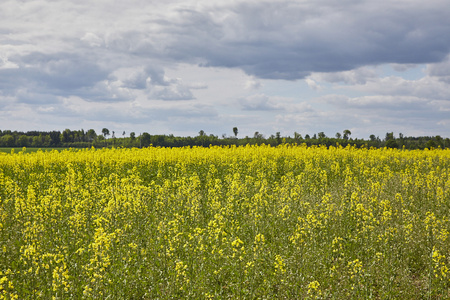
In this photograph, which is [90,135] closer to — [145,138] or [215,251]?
[145,138]

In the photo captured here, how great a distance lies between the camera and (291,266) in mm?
7383

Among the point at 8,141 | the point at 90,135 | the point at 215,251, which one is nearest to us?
the point at 215,251

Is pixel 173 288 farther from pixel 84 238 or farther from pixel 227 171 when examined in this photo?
pixel 227 171

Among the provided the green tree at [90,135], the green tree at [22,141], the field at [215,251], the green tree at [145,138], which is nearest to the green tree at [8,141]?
the green tree at [22,141]

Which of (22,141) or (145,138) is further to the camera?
(22,141)

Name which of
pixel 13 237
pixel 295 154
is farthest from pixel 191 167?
pixel 13 237

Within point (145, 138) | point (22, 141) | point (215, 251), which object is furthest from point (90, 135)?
point (215, 251)

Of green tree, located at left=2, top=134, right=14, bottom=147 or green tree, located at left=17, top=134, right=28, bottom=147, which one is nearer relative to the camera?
green tree, located at left=2, top=134, right=14, bottom=147

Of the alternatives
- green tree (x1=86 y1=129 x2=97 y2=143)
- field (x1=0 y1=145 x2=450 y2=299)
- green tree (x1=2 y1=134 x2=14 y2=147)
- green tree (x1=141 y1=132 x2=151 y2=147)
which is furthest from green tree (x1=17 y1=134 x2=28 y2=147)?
field (x1=0 y1=145 x2=450 y2=299)

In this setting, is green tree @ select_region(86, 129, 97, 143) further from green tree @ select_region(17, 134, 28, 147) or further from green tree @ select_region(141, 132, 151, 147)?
green tree @ select_region(141, 132, 151, 147)

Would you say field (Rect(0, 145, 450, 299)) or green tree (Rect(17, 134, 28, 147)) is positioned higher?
green tree (Rect(17, 134, 28, 147))

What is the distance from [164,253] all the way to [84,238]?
250 centimetres

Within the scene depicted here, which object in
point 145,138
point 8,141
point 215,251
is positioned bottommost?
point 215,251

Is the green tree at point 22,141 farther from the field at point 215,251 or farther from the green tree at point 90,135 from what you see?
the field at point 215,251
